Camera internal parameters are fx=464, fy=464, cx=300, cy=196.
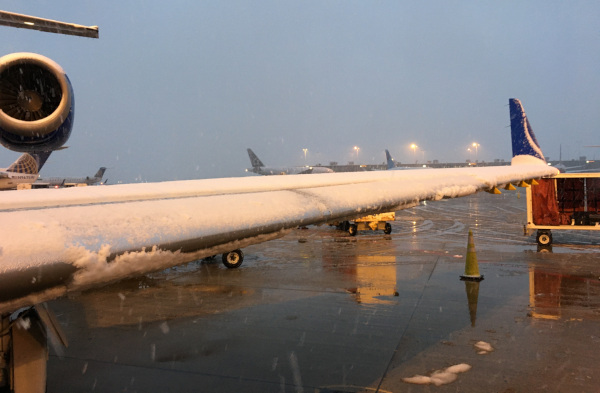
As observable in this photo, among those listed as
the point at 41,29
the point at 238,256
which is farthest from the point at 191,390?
the point at 238,256

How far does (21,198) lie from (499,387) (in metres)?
5.10

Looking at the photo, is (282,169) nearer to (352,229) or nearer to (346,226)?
(346,226)

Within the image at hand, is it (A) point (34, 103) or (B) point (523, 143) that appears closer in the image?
(A) point (34, 103)

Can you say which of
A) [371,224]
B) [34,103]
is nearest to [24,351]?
[34,103]

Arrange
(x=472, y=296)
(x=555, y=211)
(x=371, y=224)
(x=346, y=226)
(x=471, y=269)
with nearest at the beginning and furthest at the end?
(x=472, y=296)
(x=471, y=269)
(x=555, y=211)
(x=371, y=224)
(x=346, y=226)

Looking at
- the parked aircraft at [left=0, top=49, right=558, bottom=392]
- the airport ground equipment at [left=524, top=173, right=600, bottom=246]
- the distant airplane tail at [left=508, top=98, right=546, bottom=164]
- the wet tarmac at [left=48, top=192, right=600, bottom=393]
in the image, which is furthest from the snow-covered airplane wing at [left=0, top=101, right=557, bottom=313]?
the airport ground equipment at [left=524, top=173, right=600, bottom=246]

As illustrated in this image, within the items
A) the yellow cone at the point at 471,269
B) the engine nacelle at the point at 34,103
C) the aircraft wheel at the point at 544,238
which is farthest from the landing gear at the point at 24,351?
the aircraft wheel at the point at 544,238

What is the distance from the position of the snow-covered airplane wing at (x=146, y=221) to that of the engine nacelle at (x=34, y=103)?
2.85 meters

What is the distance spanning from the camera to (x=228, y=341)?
680cm

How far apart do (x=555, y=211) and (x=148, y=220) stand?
1651 centimetres

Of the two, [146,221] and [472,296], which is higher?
[146,221]

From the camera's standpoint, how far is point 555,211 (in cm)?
1563

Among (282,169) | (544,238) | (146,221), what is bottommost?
(544,238)

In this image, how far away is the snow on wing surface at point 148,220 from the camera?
1508 mm
